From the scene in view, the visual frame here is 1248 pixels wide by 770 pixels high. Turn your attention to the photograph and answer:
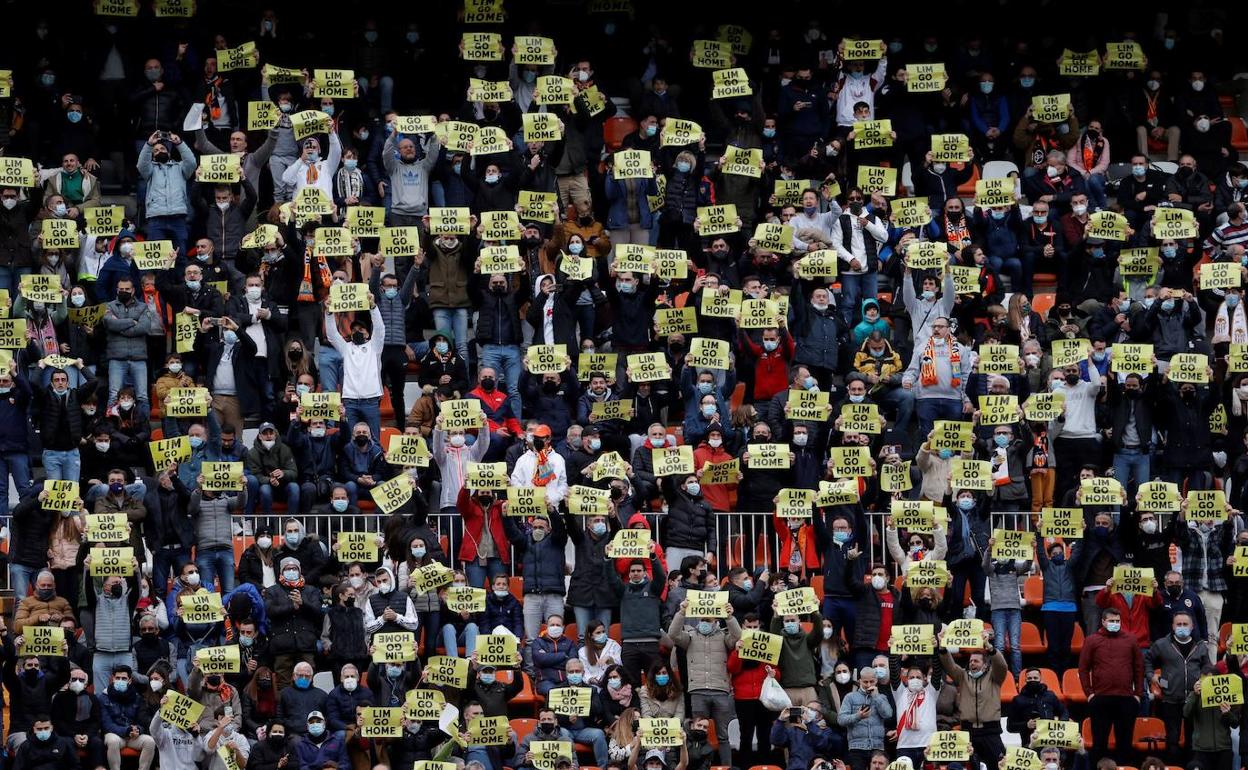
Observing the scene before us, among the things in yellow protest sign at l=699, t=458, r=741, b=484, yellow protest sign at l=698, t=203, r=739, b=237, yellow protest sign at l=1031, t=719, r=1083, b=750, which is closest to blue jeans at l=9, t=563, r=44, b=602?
yellow protest sign at l=699, t=458, r=741, b=484

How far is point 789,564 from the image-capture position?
3212cm

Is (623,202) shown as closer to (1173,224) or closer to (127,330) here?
(127,330)

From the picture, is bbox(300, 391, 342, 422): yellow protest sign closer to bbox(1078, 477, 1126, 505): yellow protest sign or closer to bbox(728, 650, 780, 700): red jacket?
bbox(728, 650, 780, 700): red jacket

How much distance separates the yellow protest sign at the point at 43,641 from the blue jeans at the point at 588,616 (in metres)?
4.87

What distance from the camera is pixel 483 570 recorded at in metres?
31.8

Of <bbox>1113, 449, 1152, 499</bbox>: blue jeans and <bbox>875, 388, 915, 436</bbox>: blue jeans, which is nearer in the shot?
<bbox>1113, 449, 1152, 499</bbox>: blue jeans

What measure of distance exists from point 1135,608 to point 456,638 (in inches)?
257

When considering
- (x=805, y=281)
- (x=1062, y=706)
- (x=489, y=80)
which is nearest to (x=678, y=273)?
Answer: (x=805, y=281)

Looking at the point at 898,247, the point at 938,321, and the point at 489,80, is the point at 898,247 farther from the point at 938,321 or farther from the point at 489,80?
→ the point at 489,80

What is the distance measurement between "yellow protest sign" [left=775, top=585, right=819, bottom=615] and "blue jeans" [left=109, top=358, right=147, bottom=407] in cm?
700

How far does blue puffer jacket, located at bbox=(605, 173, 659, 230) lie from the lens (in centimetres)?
3612

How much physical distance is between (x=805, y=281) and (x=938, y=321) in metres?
1.68

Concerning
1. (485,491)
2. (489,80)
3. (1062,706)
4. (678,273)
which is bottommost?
(1062,706)

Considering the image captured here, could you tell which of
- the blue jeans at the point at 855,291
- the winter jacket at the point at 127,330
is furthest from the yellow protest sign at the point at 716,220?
the winter jacket at the point at 127,330
